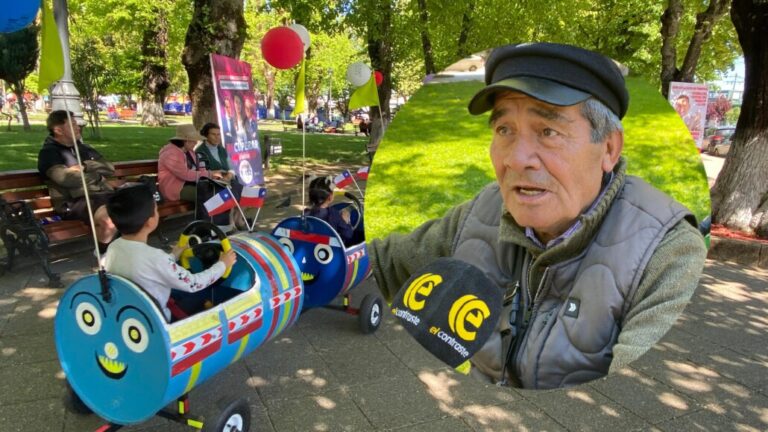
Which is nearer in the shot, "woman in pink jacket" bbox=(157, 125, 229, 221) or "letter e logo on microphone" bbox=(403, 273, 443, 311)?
"letter e logo on microphone" bbox=(403, 273, 443, 311)

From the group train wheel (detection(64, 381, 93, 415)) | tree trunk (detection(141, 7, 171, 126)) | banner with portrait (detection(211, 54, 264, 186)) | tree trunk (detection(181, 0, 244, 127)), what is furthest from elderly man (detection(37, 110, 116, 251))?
tree trunk (detection(141, 7, 171, 126))

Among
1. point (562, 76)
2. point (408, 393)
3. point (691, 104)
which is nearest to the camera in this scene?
point (562, 76)

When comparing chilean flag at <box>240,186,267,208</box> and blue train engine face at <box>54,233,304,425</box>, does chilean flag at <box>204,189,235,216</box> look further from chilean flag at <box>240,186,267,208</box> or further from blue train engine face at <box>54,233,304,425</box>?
blue train engine face at <box>54,233,304,425</box>

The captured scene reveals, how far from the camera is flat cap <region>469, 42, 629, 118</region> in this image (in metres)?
0.54

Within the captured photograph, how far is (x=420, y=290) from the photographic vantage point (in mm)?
621

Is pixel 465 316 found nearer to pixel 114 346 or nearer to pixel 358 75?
pixel 358 75

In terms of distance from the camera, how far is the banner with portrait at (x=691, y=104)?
2.00 ft

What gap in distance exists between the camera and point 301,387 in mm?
3654

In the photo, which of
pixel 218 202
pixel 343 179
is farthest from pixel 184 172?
pixel 343 179

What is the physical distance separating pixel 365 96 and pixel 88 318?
2548 millimetres

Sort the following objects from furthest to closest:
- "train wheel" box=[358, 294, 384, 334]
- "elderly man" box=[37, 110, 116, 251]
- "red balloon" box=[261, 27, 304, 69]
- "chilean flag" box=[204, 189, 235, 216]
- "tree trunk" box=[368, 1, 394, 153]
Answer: "elderly man" box=[37, 110, 116, 251] < "train wheel" box=[358, 294, 384, 334] < "chilean flag" box=[204, 189, 235, 216] < "red balloon" box=[261, 27, 304, 69] < "tree trunk" box=[368, 1, 394, 153]

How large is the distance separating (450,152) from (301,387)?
3311mm

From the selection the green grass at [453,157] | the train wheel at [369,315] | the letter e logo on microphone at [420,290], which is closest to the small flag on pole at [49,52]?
the green grass at [453,157]

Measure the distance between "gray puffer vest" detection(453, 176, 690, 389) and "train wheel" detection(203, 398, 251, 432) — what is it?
2656mm
